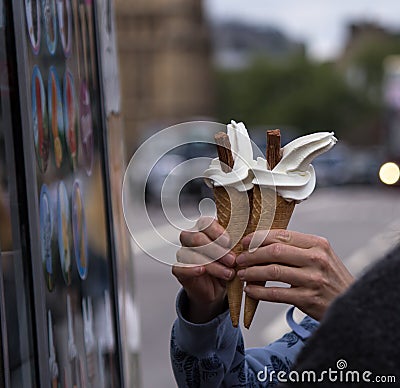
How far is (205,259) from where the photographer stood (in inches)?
63.4

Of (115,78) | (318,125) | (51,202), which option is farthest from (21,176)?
(318,125)

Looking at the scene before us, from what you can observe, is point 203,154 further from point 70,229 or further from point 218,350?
point 70,229

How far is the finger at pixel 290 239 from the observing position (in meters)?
1.52

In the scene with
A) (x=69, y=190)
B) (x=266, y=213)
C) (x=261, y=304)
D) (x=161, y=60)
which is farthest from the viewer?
(x=161, y=60)

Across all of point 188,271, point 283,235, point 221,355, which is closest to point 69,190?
point 221,355

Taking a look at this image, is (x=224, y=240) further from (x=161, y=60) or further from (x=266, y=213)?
(x=161, y=60)

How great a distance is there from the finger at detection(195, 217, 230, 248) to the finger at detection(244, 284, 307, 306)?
0.28 ft

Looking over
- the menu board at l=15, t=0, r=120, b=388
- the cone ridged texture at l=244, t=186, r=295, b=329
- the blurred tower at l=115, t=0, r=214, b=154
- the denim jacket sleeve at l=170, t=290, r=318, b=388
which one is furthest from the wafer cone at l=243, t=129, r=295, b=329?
the blurred tower at l=115, t=0, r=214, b=154

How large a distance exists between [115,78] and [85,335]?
894 millimetres

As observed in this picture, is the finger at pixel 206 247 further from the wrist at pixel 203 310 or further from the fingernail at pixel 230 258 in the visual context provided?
the wrist at pixel 203 310

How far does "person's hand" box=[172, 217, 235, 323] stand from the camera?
159cm

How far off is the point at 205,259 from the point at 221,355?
0.29m

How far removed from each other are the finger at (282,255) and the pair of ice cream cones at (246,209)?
6cm

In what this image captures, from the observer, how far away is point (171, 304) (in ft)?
32.1
